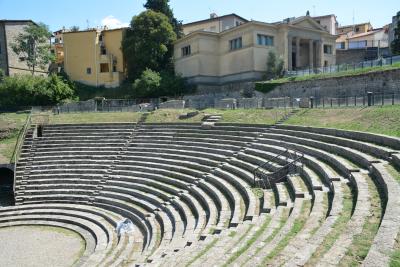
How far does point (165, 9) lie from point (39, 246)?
40.3 m

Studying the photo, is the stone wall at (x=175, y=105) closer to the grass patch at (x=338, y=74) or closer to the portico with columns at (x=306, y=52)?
the grass patch at (x=338, y=74)

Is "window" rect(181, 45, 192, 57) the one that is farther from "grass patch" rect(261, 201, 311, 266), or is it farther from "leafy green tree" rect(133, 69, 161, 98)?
"grass patch" rect(261, 201, 311, 266)

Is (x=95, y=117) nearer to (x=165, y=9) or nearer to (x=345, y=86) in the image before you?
(x=345, y=86)

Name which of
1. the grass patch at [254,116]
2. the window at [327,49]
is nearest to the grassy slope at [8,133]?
the grass patch at [254,116]

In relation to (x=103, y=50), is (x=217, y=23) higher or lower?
higher

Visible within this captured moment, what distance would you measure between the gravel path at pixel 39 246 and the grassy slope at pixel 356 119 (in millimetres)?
12169

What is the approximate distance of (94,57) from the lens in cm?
4950

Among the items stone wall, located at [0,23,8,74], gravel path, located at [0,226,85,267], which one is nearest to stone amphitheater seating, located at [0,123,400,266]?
gravel path, located at [0,226,85,267]

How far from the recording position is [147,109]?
32.3m

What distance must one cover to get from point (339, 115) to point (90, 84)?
123 ft

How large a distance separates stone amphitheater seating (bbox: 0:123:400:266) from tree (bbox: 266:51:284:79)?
18338 mm

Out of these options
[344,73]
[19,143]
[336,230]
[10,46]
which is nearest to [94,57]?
[10,46]

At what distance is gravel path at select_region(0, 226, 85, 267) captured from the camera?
549 inches

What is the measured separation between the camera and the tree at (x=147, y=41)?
45.9m
